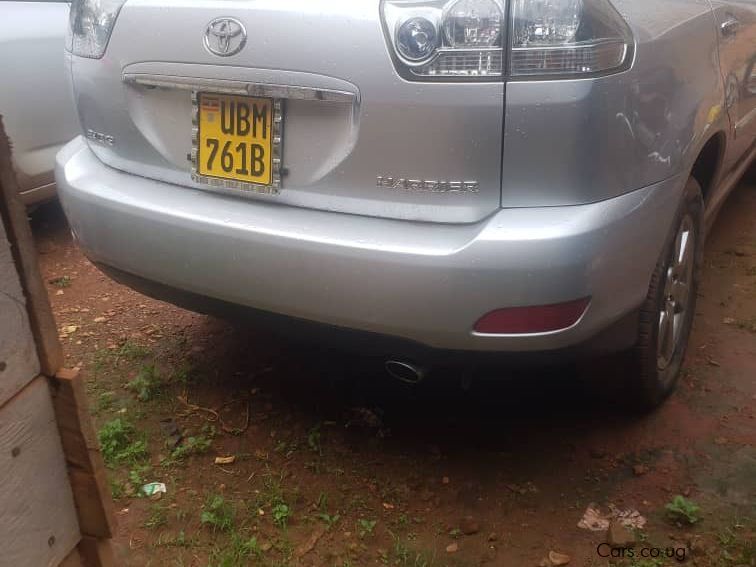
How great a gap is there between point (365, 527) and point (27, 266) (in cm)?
119

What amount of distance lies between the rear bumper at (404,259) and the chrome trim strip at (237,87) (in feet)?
0.91

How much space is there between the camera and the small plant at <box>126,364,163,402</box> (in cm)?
267

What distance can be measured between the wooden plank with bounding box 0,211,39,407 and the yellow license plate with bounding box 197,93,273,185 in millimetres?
850

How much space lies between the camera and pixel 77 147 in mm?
2498

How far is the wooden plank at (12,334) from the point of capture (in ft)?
3.98

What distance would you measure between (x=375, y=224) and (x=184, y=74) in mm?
650

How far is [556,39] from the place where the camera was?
1.73 meters

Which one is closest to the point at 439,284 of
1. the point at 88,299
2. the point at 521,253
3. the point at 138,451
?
the point at 521,253

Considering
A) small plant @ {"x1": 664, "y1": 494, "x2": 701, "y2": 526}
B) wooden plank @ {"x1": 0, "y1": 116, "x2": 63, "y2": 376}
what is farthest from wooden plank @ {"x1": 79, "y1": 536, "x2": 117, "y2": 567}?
small plant @ {"x1": 664, "y1": 494, "x2": 701, "y2": 526}

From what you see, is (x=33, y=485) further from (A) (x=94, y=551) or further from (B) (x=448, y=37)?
(B) (x=448, y=37)

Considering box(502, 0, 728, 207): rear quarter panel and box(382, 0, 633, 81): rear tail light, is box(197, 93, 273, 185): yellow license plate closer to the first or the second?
box(382, 0, 633, 81): rear tail light

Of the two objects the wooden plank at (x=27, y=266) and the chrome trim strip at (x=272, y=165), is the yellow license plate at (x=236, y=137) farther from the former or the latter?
the wooden plank at (x=27, y=266)

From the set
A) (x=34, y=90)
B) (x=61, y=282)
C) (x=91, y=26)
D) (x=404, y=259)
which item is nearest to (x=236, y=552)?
(x=404, y=259)

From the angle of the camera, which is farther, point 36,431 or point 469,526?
point 469,526
